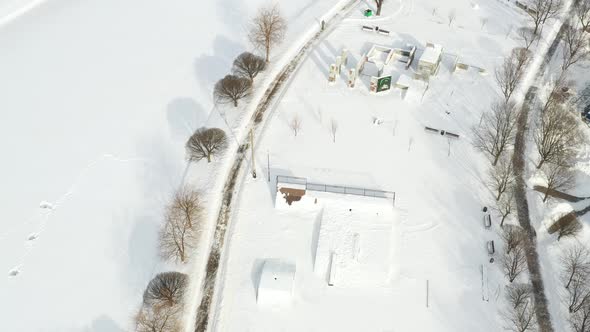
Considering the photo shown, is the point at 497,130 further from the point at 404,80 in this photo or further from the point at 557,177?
the point at 404,80

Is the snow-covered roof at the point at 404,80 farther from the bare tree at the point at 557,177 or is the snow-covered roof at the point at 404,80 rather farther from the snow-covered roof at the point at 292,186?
the snow-covered roof at the point at 292,186

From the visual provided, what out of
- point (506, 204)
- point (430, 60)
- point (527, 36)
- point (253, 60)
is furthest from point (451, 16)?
point (506, 204)

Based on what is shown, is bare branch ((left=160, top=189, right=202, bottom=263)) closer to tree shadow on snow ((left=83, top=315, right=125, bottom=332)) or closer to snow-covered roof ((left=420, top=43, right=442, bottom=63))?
tree shadow on snow ((left=83, top=315, right=125, bottom=332))

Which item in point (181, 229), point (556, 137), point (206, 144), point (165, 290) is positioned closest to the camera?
point (165, 290)

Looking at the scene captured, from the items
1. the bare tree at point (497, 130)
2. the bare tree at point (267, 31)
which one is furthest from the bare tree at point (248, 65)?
the bare tree at point (497, 130)

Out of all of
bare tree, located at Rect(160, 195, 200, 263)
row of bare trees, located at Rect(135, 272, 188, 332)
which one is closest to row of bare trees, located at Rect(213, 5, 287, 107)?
bare tree, located at Rect(160, 195, 200, 263)

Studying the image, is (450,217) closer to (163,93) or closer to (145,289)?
(145,289)
